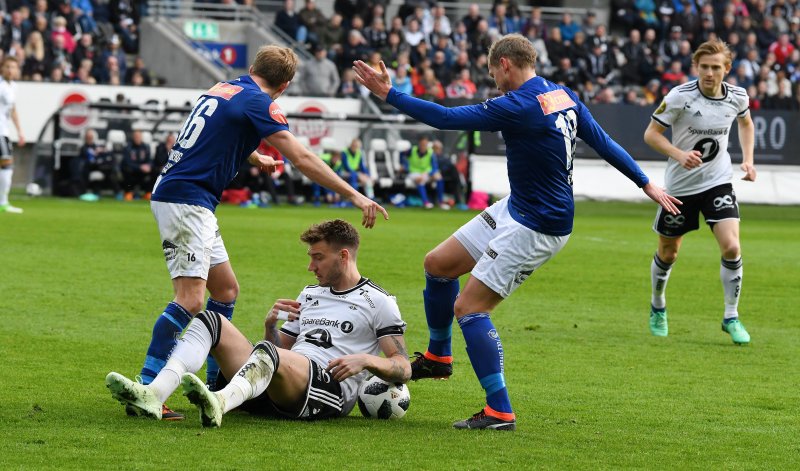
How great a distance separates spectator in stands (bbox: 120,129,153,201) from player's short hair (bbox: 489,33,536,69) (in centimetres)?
1896

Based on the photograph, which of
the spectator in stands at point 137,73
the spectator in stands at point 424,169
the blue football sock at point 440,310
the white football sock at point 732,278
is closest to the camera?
the blue football sock at point 440,310

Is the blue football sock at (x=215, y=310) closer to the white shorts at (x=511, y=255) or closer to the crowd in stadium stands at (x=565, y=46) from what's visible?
the white shorts at (x=511, y=255)

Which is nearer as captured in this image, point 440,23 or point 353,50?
point 353,50

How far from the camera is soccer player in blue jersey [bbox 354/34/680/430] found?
6273 mm

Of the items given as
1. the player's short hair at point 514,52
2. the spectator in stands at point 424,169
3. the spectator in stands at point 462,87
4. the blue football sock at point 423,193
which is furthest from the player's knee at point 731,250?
the spectator in stands at point 462,87

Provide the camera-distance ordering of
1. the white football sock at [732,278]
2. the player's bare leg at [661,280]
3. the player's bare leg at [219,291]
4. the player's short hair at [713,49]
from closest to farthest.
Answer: the player's bare leg at [219,291], the player's short hair at [713,49], the white football sock at [732,278], the player's bare leg at [661,280]

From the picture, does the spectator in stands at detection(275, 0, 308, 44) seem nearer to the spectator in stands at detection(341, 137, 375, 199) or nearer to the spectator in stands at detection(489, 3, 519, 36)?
the spectator in stands at detection(489, 3, 519, 36)

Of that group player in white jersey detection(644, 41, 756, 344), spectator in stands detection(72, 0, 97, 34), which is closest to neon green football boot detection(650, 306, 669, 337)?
player in white jersey detection(644, 41, 756, 344)

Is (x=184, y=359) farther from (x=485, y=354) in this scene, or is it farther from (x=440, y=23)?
(x=440, y=23)

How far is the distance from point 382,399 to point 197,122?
5.67 feet

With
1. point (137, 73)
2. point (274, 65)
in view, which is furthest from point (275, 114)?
point (137, 73)

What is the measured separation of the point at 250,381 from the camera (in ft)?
19.5

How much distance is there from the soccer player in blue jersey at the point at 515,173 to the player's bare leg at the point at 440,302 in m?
0.37

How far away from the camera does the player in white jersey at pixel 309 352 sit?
5.95 meters
